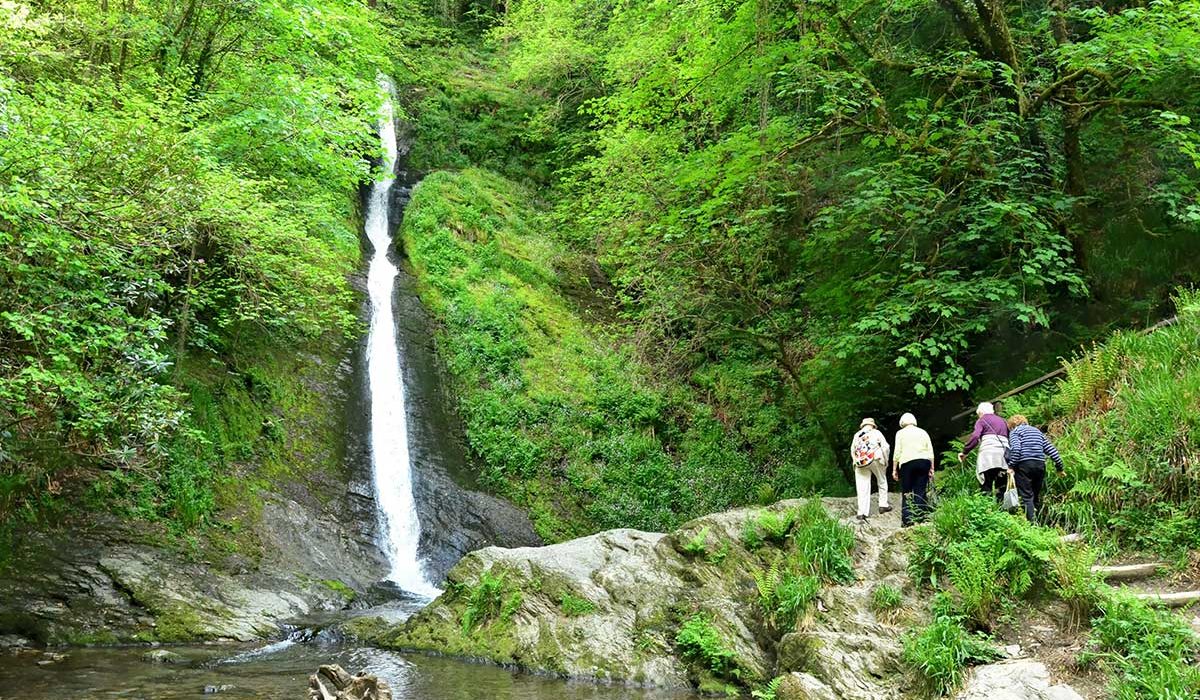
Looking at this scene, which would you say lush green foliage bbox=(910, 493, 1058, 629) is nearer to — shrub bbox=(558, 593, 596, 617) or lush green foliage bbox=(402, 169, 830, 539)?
shrub bbox=(558, 593, 596, 617)

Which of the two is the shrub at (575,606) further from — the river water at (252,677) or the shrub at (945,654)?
the shrub at (945,654)

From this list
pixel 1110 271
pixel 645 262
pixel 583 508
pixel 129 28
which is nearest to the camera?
pixel 1110 271

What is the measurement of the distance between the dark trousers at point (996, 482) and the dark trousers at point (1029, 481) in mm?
229

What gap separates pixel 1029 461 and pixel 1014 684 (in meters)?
2.81

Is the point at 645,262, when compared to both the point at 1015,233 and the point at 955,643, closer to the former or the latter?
the point at 1015,233

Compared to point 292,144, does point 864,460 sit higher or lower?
lower

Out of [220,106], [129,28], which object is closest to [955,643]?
[220,106]

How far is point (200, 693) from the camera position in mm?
7535

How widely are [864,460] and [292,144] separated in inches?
418

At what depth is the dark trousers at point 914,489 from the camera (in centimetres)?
977

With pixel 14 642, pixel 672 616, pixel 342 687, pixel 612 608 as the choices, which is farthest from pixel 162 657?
pixel 672 616

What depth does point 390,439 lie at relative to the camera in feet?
53.8

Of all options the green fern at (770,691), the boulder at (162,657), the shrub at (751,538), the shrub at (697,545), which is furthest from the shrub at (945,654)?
the boulder at (162,657)

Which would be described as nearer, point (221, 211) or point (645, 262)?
point (221, 211)
